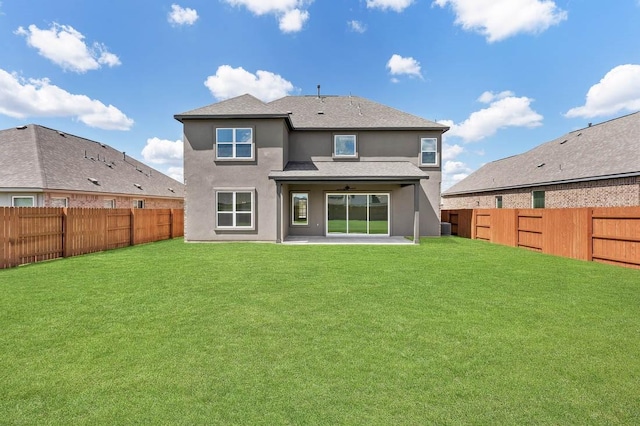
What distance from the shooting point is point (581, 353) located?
3.63 meters

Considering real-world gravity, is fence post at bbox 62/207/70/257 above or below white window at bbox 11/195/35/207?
below

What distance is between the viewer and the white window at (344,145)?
17281 mm

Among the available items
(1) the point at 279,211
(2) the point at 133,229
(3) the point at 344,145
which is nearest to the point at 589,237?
(3) the point at 344,145

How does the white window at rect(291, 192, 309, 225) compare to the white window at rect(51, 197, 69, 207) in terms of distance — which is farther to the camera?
the white window at rect(291, 192, 309, 225)

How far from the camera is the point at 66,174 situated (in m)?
17.7

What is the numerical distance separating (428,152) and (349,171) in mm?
5387

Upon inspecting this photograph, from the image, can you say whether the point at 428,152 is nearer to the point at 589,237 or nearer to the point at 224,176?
the point at 589,237

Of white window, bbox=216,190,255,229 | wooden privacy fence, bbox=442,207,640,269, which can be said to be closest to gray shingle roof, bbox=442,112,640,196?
wooden privacy fence, bbox=442,207,640,269

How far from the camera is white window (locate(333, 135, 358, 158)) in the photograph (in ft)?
56.7

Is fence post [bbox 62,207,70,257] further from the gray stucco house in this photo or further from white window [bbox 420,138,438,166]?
white window [bbox 420,138,438,166]

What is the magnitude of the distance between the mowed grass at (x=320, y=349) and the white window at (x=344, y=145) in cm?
1098

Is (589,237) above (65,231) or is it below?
below

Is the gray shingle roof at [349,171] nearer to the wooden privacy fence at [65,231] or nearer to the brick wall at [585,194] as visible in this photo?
the wooden privacy fence at [65,231]

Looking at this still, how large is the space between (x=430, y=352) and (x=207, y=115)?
47.5ft
